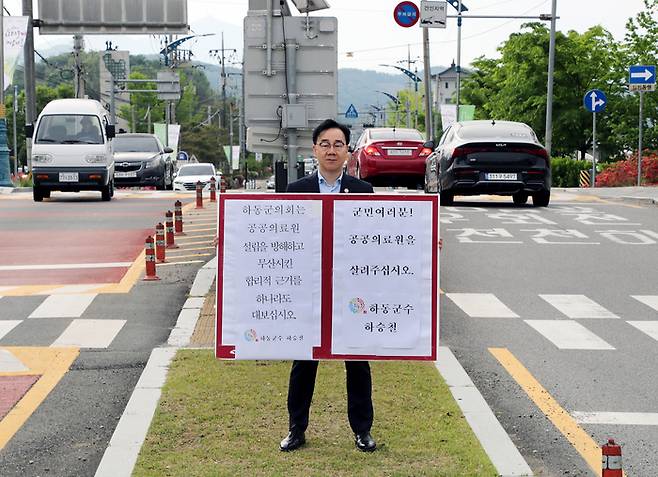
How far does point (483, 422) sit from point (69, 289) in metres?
7.56

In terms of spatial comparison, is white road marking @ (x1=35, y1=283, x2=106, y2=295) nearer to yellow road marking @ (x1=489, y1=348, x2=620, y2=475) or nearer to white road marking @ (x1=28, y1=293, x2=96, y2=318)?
white road marking @ (x1=28, y1=293, x2=96, y2=318)

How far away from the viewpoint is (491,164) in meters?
23.3

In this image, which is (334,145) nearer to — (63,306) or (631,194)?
(63,306)

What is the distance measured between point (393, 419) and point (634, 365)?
3.03m

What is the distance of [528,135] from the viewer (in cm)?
2430

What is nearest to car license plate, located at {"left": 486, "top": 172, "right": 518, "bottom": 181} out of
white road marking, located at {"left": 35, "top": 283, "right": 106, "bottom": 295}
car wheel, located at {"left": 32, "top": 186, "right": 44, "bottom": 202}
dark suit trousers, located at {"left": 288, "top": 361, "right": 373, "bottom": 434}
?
white road marking, located at {"left": 35, "top": 283, "right": 106, "bottom": 295}

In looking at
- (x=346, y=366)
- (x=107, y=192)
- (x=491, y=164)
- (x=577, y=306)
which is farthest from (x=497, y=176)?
(x=346, y=366)

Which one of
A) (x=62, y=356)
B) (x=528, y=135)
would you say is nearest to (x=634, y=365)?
(x=62, y=356)

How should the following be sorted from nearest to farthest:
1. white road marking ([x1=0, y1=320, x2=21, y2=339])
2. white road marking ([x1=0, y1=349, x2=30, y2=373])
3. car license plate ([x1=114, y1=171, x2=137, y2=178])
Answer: white road marking ([x1=0, y1=349, x2=30, y2=373]) < white road marking ([x1=0, y1=320, x2=21, y2=339]) < car license plate ([x1=114, y1=171, x2=137, y2=178])

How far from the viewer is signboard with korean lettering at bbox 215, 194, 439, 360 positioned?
6.70 m

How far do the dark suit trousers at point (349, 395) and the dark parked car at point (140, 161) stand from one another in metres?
29.9

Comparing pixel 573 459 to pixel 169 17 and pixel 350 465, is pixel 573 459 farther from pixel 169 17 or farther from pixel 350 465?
pixel 169 17

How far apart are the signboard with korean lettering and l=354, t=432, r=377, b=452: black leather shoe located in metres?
0.41

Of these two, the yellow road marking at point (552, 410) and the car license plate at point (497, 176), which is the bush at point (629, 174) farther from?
the yellow road marking at point (552, 410)
